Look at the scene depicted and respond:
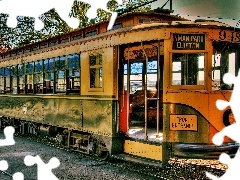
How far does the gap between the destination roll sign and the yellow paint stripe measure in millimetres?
1978

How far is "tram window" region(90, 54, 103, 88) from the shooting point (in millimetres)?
7656

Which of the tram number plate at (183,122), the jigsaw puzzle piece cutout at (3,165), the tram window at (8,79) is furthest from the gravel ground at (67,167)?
the tram window at (8,79)

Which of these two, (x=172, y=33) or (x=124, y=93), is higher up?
(x=172, y=33)

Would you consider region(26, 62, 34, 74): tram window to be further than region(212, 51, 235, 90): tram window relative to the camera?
Yes

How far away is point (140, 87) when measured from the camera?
9.76m

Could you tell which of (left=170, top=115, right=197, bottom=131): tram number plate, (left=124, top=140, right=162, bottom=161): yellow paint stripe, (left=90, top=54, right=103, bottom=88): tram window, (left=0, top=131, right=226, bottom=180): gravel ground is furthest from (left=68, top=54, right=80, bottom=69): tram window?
(left=170, top=115, right=197, bottom=131): tram number plate

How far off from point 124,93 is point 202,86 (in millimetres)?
2101

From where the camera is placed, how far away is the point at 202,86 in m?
6.29

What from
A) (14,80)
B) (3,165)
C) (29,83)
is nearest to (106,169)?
(3,165)

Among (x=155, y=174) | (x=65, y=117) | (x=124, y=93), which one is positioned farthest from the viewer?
(x=65, y=117)

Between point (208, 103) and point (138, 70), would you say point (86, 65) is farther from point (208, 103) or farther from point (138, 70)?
point (208, 103)

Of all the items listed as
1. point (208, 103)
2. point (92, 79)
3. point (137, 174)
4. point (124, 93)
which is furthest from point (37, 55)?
point (208, 103)

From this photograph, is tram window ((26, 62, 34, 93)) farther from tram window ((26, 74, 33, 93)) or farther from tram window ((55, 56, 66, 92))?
tram window ((55, 56, 66, 92))

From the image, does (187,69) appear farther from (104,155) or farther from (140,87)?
(140,87)
